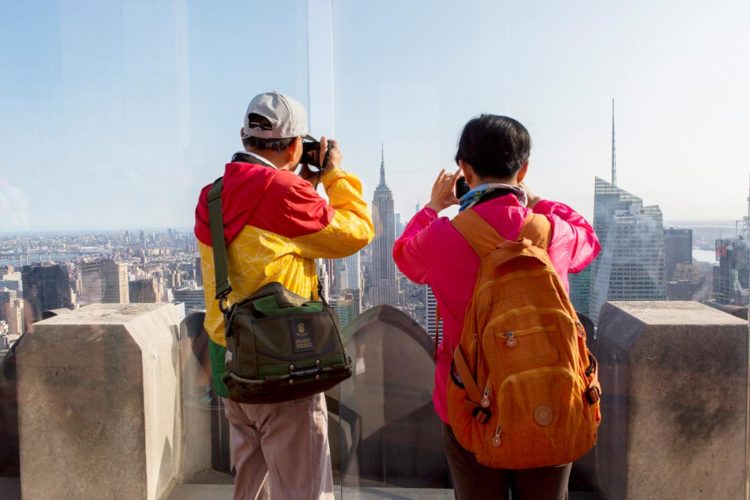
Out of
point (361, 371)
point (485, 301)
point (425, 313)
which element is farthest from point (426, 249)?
point (361, 371)

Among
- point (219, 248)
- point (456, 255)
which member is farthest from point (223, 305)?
point (456, 255)

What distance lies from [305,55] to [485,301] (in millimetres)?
1830

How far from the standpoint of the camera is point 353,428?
2.68 metres

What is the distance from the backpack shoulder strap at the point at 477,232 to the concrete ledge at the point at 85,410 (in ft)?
5.31

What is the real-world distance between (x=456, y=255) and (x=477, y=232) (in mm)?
77

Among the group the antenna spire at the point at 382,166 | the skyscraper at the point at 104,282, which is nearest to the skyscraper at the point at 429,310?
the antenna spire at the point at 382,166

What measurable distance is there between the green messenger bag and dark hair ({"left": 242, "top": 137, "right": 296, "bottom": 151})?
0.17 meters

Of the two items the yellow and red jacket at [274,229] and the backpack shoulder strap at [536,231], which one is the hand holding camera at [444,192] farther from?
the backpack shoulder strap at [536,231]

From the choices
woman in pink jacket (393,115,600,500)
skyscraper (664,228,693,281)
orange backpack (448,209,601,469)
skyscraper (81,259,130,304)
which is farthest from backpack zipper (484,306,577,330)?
skyscraper (81,259,130,304)

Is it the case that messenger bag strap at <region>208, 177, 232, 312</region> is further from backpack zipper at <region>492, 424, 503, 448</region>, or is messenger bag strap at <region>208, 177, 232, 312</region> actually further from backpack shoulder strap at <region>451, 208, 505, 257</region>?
backpack zipper at <region>492, 424, 503, 448</region>

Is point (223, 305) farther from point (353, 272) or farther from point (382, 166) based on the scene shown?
point (382, 166)

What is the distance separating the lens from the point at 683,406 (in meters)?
2.23

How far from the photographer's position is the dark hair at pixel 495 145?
1.38m

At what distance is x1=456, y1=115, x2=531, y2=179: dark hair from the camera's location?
4.54ft
